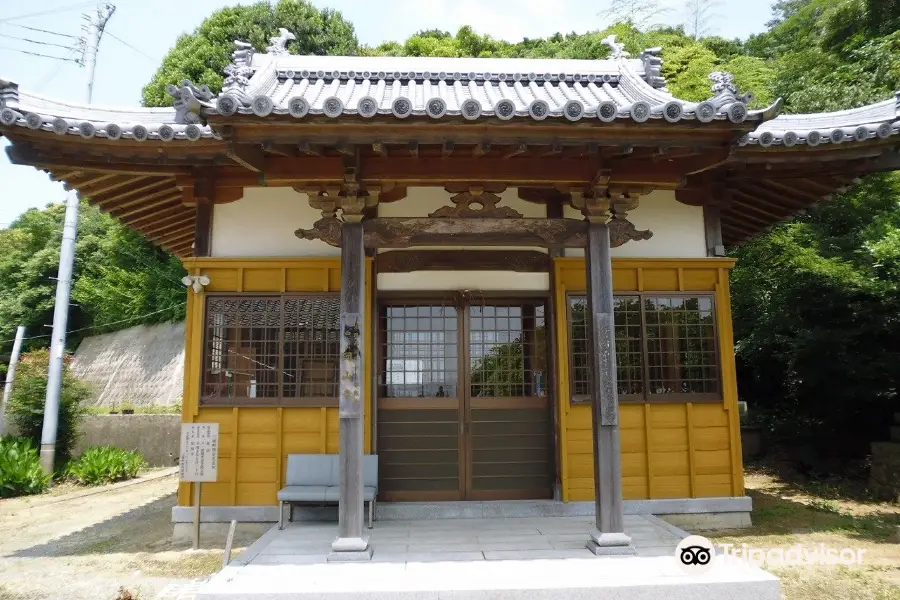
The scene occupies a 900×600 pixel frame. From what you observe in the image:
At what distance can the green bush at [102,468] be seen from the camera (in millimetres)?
12547

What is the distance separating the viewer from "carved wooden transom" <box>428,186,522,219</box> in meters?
5.60

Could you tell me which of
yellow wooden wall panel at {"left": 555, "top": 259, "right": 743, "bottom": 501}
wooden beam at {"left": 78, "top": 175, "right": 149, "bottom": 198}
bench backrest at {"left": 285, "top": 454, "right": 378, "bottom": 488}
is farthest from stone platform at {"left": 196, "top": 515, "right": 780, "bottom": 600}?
wooden beam at {"left": 78, "top": 175, "right": 149, "bottom": 198}

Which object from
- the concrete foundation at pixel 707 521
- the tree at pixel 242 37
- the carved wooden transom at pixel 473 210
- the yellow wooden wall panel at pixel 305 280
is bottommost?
the concrete foundation at pixel 707 521

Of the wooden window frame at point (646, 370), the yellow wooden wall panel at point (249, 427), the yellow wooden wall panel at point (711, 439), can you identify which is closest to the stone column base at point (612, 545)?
the wooden window frame at point (646, 370)

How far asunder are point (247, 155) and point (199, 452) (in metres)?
3.28

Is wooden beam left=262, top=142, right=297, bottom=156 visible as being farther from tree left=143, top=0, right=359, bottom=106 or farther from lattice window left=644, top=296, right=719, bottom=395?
tree left=143, top=0, right=359, bottom=106

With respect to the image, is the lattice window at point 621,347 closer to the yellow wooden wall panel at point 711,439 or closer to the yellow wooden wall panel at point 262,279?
the yellow wooden wall panel at point 711,439

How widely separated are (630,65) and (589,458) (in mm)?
5281

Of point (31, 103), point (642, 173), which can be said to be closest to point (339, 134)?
point (642, 173)

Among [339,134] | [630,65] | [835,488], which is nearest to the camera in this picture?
[339,134]

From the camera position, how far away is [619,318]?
7.11 m

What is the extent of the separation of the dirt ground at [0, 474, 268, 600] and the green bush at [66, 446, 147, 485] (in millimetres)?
2643

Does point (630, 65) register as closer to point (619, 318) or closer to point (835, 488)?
point (619, 318)

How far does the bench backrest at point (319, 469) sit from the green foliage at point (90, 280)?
19304 mm
